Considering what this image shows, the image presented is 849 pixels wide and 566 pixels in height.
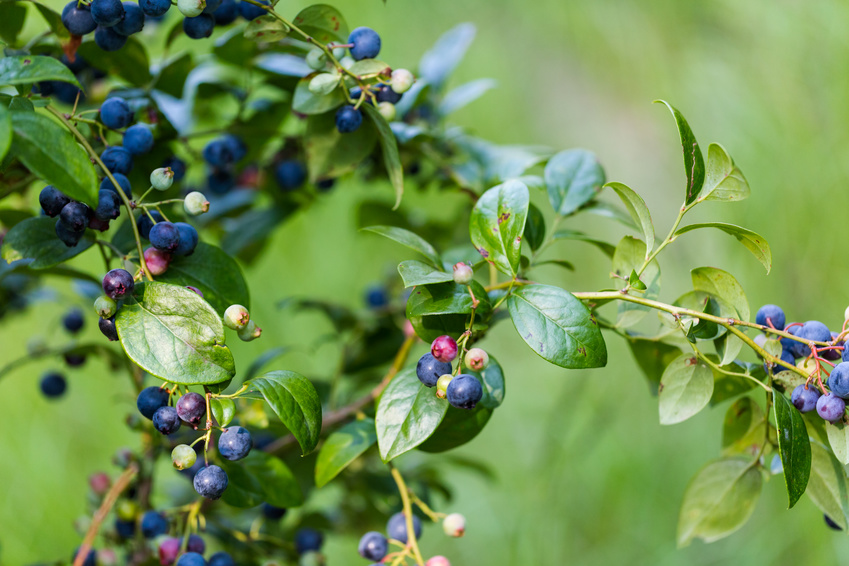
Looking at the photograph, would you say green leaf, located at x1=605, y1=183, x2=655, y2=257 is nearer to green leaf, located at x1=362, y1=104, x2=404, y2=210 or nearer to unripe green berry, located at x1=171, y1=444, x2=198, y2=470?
green leaf, located at x1=362, y1=104, x2=404, y2=210

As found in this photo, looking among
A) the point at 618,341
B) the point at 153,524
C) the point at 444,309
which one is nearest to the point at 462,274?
the point at 444,309

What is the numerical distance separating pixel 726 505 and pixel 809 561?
1025 mm

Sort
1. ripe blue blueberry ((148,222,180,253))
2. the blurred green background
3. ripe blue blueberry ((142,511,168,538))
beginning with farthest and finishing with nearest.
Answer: the blurred green background < ripe blue blueberry ((142,511,168,538)) < ripe blue blueberry ((148,222,180,253))

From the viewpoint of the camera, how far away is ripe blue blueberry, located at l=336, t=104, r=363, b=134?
30.5 inches

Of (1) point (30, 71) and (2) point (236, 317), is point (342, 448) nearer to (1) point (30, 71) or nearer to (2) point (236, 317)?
(2) point (236, 317)

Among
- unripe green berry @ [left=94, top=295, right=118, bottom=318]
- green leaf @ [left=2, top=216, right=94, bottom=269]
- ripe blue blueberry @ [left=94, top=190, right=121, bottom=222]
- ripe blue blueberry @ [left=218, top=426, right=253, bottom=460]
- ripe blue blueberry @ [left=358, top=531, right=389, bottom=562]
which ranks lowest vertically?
ripe blue blueberry @ [left=358, top=531, right=389, bottom=562]

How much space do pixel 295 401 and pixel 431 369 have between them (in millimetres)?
119

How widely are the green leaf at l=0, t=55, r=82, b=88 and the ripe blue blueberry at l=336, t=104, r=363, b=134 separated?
29 cm

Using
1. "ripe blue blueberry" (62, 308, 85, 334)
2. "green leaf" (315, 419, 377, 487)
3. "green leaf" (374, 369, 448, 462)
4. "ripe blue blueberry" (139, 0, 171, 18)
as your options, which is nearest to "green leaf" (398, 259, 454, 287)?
"green leaf" (374, 369, 448, 462)

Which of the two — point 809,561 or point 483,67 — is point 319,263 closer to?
point 483,67

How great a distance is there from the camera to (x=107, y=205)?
62cm

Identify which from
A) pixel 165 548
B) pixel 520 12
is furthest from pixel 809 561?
pixel 520 12

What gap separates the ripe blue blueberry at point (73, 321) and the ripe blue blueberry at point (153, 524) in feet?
1.58

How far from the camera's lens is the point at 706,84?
7.46 ft
